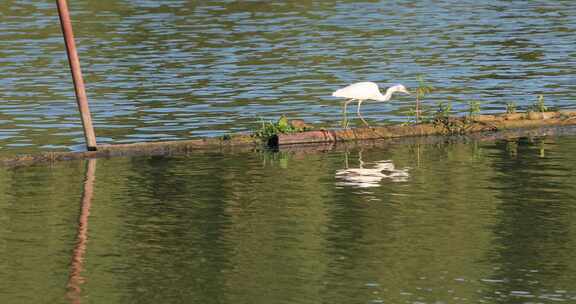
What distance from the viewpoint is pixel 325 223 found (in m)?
18.7

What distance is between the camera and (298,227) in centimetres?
1850

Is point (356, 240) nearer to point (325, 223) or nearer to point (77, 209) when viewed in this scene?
point (325, 223)

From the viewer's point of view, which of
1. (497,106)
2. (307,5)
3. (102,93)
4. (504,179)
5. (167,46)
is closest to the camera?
(504,179)

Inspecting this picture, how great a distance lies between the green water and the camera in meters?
15.4

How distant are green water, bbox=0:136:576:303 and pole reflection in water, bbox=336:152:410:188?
0.03 metres

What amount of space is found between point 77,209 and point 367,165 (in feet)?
17.4

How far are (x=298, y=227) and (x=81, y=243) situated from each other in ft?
8.40

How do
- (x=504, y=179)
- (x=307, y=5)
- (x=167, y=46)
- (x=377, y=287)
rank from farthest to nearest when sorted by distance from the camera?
(x=307, y=5) < (x=167, y=46) < (x=504, y=179) < (x=377, y=287)

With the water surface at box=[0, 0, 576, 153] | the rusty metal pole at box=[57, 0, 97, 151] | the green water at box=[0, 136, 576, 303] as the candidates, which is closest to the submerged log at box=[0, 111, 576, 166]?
the rusty metal pole at box=[57, 0, 97, 151]

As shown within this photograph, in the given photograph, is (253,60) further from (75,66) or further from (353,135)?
(75,66)

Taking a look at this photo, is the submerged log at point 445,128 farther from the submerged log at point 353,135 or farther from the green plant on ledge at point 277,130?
the green plant on ledge at point 277,130

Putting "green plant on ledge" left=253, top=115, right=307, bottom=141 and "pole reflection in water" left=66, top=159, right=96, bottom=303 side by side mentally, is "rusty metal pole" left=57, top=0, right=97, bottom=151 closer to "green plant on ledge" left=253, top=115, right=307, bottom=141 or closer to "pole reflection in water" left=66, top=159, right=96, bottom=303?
"pole reflection in water" left=66, top=159, right=96, bottom=303

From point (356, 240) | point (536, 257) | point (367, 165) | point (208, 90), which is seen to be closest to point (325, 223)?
point (356, 240)

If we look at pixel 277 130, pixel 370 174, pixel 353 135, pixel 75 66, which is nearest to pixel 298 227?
pixel 370 174
